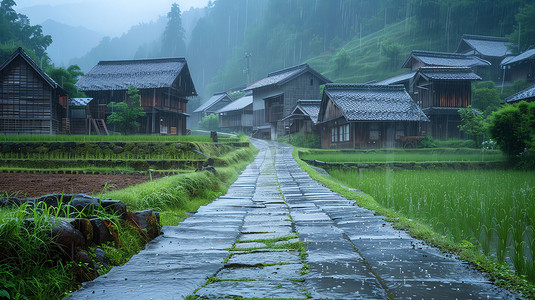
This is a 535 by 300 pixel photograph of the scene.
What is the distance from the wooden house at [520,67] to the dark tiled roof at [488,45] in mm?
3058

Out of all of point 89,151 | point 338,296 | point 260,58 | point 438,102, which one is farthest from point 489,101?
point 260,58

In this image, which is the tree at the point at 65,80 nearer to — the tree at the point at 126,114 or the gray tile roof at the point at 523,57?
the tree at the point at 126,114

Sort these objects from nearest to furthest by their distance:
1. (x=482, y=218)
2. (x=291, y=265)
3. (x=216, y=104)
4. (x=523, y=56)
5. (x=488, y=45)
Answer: (x=291, y=265) < (x=482, y=218) < (x=523, y=56) < (x=488, y=45) < (x=216, y=104)

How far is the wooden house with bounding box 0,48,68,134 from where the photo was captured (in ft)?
74.3

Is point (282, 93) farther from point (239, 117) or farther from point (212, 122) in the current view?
point (212, 122)

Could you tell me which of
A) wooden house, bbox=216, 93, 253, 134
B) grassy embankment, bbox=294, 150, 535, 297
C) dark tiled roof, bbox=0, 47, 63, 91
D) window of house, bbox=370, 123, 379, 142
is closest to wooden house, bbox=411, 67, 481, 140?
window of house, bbox=370, 123, 379, 142

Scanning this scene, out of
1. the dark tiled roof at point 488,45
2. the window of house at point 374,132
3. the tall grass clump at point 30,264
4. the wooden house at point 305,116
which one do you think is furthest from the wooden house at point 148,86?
the dark tiled roof at point 488,45

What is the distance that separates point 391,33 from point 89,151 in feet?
189

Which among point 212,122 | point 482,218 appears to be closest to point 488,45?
point 212,122

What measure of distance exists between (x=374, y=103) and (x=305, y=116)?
8.10m

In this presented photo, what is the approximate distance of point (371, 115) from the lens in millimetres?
25172

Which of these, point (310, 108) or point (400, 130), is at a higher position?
point (310, 108)

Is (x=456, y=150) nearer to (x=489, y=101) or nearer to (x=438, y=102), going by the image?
(x=438, y=102)

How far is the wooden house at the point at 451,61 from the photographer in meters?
37.2
